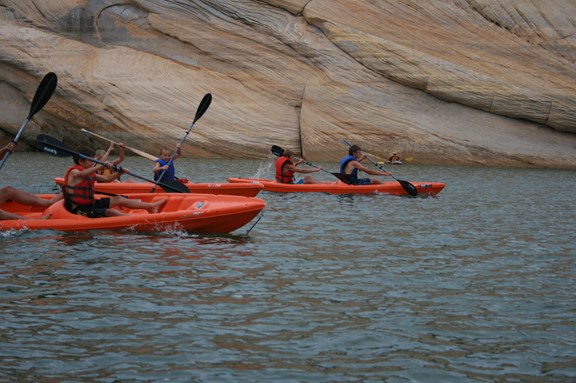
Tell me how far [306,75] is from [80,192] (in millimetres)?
20222

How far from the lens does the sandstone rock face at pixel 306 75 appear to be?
94.3 feet

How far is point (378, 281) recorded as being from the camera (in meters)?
8.91

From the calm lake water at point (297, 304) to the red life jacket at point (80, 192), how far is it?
1.70 feet

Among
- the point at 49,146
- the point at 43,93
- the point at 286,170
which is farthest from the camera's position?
the point at 286,170

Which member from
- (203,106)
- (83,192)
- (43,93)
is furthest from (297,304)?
(203,106)

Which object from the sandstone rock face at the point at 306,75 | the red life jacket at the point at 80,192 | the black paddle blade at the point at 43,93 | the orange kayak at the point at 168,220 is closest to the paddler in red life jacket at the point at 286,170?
the black paddle blade at the point at 43,93

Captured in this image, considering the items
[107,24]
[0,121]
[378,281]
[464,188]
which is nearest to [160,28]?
[107,24]

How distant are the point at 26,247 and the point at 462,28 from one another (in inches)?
882

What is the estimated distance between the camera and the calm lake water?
618 cm

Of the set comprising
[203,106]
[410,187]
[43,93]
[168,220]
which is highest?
[203,106]

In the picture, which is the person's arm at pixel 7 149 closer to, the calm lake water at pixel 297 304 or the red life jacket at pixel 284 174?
the calm lake water at pixel 297 304

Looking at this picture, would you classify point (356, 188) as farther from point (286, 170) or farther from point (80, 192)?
point (80, 192)

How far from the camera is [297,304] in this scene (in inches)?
309

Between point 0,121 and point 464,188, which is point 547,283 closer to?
point 464,188
